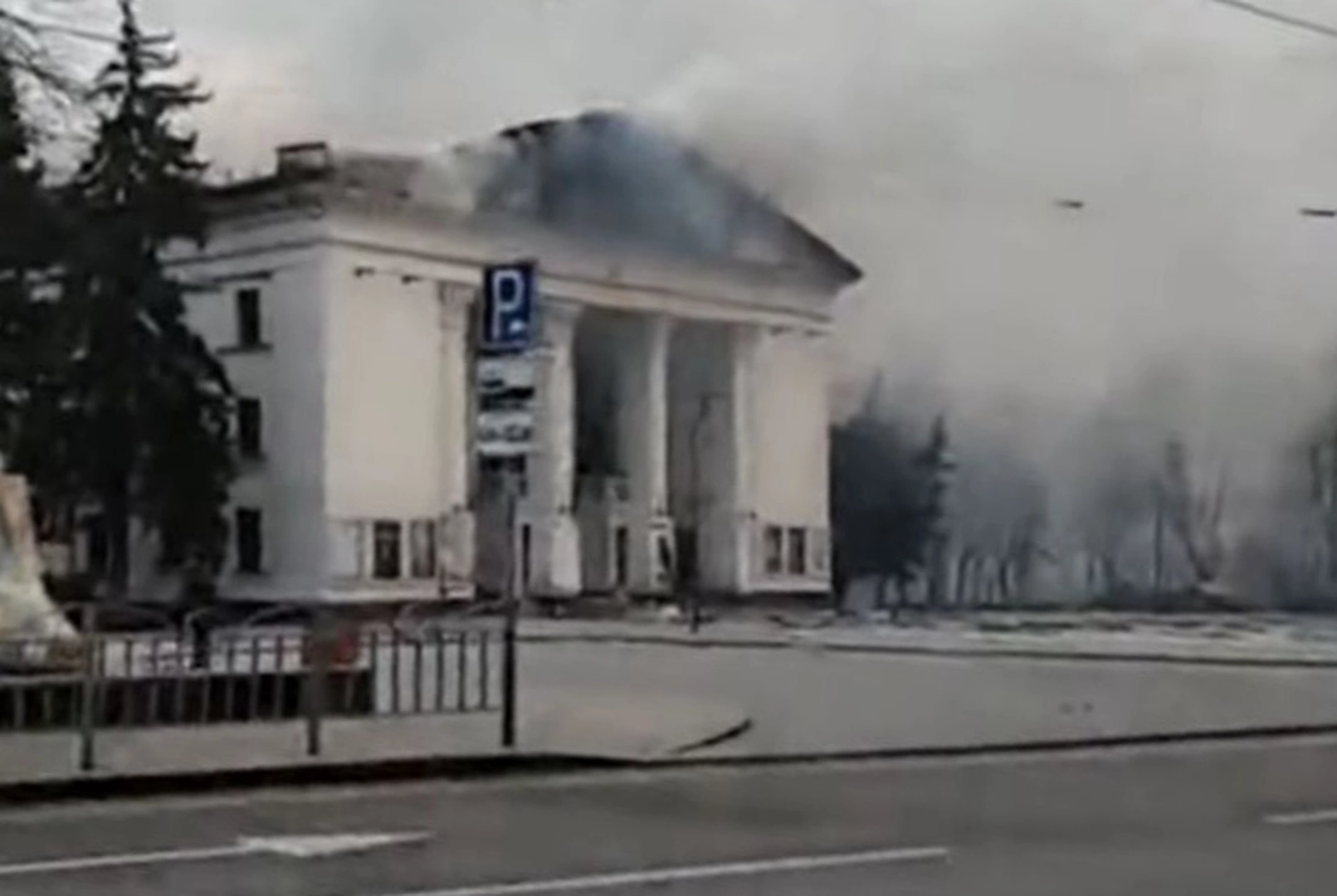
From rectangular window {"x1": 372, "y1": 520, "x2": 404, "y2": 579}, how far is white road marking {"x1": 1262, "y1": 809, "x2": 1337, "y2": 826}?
2472 centimetres

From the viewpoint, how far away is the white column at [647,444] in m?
40.8

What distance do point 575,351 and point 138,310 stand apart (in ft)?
25.0

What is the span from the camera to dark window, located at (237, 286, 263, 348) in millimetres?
43281

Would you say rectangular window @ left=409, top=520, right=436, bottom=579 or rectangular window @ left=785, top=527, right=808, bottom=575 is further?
rectangular window @ left=785, top=527, right=808, bottom=575

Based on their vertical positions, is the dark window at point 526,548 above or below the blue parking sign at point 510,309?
below

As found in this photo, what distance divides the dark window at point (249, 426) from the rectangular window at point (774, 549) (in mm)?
8016

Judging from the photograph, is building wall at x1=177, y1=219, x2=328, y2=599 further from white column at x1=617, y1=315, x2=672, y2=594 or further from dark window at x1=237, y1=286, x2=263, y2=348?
white column at x1=617, y1=315, x2=672, y2=594

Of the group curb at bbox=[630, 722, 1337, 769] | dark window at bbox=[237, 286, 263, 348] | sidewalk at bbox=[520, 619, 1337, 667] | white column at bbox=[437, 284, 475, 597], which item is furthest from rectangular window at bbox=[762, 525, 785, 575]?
curb at bbox=[630, 722, 1337, 769]

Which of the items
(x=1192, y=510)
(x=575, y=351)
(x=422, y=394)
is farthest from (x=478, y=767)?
(x=575, y=351)

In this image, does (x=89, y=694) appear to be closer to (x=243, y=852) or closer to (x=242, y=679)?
(x=242, y=679)

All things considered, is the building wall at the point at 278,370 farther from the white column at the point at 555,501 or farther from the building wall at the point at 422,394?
the white column at the point at 555,501

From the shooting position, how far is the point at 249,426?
140ft

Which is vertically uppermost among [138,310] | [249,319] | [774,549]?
[138,310]

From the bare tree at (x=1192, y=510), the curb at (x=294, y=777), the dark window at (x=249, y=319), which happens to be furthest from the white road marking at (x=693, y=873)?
the dark window at (x=249, y=319)
